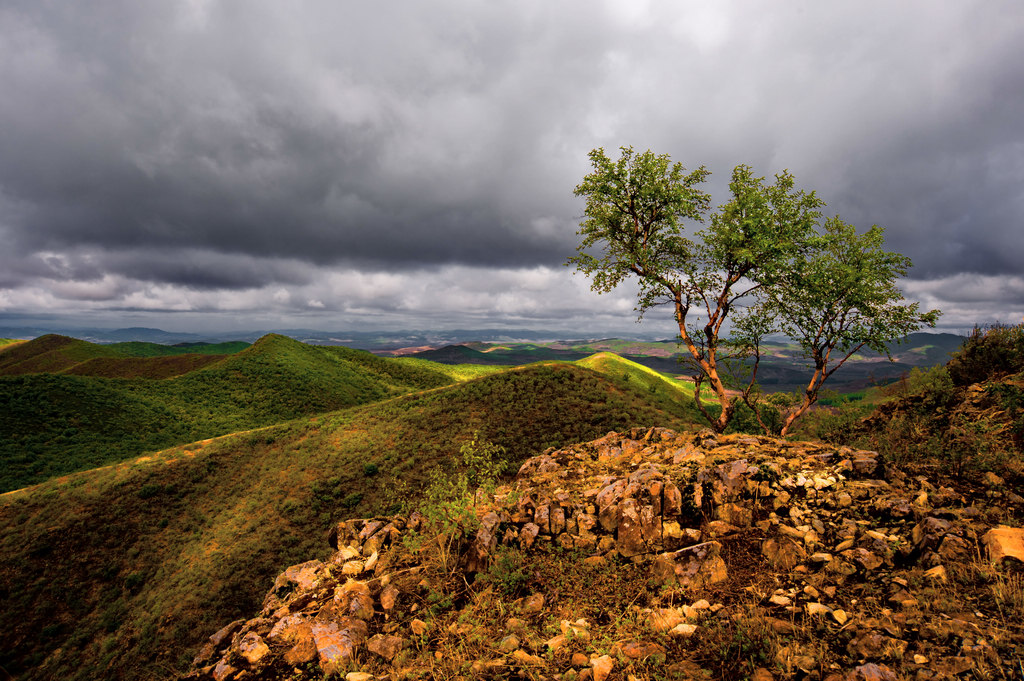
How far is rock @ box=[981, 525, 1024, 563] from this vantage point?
270 inches

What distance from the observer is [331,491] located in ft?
117

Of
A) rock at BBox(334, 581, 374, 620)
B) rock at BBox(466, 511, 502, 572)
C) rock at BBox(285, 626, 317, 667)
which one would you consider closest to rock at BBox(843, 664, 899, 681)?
rock at BBox(466, 511, 502, 572)

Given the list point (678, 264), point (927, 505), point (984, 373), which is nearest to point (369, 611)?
point (927, 505)

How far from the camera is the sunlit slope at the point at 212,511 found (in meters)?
24.5

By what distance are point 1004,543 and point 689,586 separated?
238 inches

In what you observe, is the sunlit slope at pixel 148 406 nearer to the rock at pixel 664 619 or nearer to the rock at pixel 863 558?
the rock at pixel 664 619

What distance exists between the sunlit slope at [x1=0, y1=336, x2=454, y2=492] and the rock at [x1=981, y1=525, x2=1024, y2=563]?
85978mm

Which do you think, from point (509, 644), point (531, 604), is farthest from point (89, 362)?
point (509, 644)

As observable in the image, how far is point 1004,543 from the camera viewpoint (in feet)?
23.4

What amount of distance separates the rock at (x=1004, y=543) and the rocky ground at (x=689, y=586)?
1.5 inches

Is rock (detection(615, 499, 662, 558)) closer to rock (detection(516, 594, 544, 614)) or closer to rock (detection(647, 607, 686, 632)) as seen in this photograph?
rock (detection(647, 607, 686, 632))

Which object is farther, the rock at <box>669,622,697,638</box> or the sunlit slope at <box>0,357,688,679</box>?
the sunlit slope at <box>0,357,688,679</box>

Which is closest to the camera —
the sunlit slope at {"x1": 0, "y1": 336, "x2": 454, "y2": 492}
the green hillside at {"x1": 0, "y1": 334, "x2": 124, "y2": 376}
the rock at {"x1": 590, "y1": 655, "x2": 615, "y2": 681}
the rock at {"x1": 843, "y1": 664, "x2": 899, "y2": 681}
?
the rock at {"x1": 843, "y1": 664, "x2": 899, "y2": 681}

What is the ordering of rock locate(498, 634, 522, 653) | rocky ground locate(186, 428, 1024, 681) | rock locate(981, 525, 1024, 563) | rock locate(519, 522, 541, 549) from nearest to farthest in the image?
1. rocky ground locate(186, 428, 1024, 681)
2. rock locate(981, 525, 1024, 563)
3. rock locate(498, 634, 522, 653)
4. rock locate(519, 522, 541, 549)
